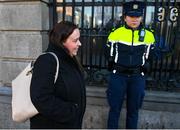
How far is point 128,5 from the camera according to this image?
11.1ft

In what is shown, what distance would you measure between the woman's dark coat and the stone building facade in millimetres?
1994

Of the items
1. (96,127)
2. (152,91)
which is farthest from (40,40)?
(152,91)

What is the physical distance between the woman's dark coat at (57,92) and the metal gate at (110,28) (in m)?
2.04

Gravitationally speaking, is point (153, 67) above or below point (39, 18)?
below

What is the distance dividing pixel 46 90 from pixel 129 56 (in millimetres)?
1665

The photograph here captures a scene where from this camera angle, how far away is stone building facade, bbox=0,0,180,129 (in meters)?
4.02

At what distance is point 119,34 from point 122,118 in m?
1.53

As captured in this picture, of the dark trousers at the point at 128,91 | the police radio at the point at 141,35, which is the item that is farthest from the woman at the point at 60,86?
the police radio at the point at 141,35

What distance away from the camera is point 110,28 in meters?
4.15

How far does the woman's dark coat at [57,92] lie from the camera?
198cm

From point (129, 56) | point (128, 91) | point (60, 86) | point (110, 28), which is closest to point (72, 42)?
point (60, 86)

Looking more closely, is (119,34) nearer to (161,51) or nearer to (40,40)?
(161,51)

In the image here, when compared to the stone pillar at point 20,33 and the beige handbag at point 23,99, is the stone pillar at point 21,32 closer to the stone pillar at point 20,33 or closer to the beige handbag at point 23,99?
the stone pillar at point 20,33

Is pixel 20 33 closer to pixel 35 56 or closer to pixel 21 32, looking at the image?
pixel 21 32
